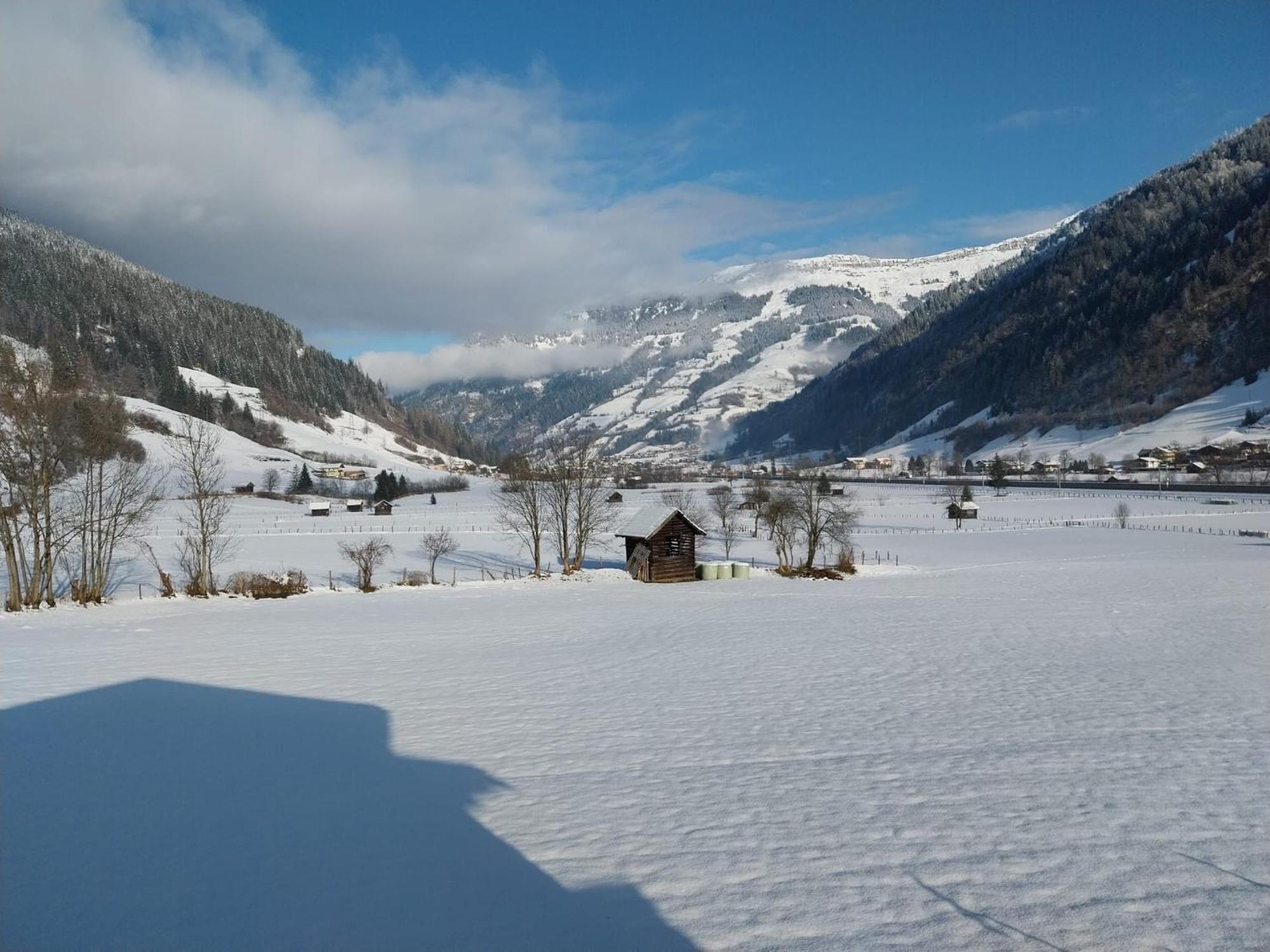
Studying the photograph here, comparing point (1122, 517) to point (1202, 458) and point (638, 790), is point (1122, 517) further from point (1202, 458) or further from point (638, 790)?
point (638, 790)

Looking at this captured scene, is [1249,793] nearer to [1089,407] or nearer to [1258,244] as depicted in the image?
[1089,407]

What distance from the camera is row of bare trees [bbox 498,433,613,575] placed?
43.2 m

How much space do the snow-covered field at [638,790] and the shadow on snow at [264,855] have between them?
0.04 m

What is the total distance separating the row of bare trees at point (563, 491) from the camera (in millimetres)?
43250

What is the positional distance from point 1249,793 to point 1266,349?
200 meters

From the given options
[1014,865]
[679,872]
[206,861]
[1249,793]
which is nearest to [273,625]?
[206,861]

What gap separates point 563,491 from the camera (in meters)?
44.8

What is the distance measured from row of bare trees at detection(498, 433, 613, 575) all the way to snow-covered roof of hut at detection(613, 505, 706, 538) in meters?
3.07

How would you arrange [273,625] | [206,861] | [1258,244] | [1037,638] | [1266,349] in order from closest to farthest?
1. [206,861]
2. [1037,638]
3. [273,625]
4. [1266,349]
5. [1258,244]

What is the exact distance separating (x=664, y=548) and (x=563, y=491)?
27.6ft

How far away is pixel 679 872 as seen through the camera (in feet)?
21.2

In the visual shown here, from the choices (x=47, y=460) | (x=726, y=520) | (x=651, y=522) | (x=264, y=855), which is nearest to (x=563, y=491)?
(x=651, y=522)

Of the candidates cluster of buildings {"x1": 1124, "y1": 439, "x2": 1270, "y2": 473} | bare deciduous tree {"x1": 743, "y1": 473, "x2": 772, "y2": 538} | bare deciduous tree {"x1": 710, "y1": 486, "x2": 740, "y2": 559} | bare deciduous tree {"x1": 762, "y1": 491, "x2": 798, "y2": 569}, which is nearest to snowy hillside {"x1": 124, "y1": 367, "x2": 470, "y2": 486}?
bare deciduous tree {"x1": 710, "y1": 486, "x2": 740, "y2": 559}

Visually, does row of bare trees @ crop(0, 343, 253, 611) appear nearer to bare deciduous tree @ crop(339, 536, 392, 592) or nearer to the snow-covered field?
the snow-covered field
